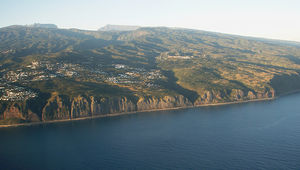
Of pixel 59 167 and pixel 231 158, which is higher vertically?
pixel 231 158

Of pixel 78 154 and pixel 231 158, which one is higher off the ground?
pixel 231 158

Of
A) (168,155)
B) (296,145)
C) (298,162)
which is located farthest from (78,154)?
(296,145)

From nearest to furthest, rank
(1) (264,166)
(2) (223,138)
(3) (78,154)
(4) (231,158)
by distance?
(1) (264,166) < (4) (231,158) < (3) (78,154) < (2) (223,138)

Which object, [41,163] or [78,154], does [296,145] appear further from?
[41,163]

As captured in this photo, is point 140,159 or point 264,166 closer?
point 264,166

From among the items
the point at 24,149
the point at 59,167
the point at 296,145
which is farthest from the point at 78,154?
the point at 296,145

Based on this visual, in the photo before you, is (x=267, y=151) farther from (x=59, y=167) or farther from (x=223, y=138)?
(x=59, y=167)

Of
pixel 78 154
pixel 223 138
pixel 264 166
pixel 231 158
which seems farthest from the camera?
pixel 223 138

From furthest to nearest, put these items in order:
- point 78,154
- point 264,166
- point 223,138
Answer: point 223,138 < point 78,154 < point 264,166

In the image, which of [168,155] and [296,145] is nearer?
[168,155]
